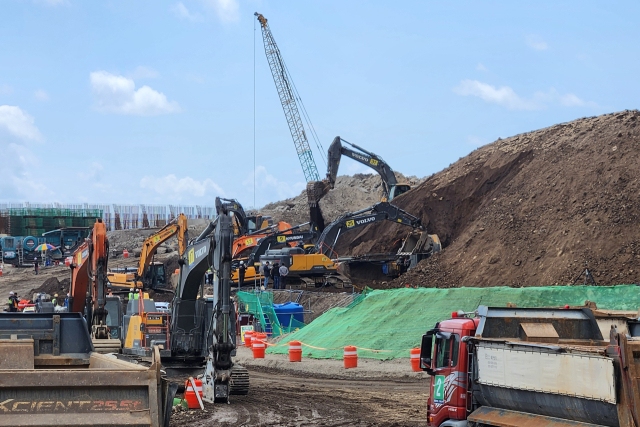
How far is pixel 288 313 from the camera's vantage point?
1181 inches

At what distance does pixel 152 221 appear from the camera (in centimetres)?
9450

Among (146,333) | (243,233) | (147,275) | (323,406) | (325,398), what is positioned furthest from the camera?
(243,233)

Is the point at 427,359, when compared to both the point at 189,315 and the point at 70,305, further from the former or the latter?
the point at 70,305

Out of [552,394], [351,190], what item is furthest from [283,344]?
[351,190]

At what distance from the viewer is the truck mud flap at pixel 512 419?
25.3 ft

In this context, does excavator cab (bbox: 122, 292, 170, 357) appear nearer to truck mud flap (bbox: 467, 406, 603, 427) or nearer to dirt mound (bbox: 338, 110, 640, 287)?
truck mud flap (bbox: 467, 406, 603, 427)

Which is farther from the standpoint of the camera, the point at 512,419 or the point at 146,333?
the point at 146,333

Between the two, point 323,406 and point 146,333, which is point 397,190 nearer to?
point 146,333

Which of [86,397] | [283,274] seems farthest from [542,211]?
[86,397]

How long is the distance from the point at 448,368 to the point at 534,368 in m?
1.83

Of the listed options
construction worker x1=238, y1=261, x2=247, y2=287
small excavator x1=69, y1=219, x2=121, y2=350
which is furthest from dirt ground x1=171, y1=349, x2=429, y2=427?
construction worker x1=238, y1=261, x2=247, y2=287

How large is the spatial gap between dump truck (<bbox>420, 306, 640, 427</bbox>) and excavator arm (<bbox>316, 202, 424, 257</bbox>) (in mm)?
27814

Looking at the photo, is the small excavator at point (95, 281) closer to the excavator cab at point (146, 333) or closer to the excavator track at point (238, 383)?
the excavator cab at point (146, 333)

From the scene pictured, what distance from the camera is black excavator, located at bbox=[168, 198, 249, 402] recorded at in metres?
14.9
